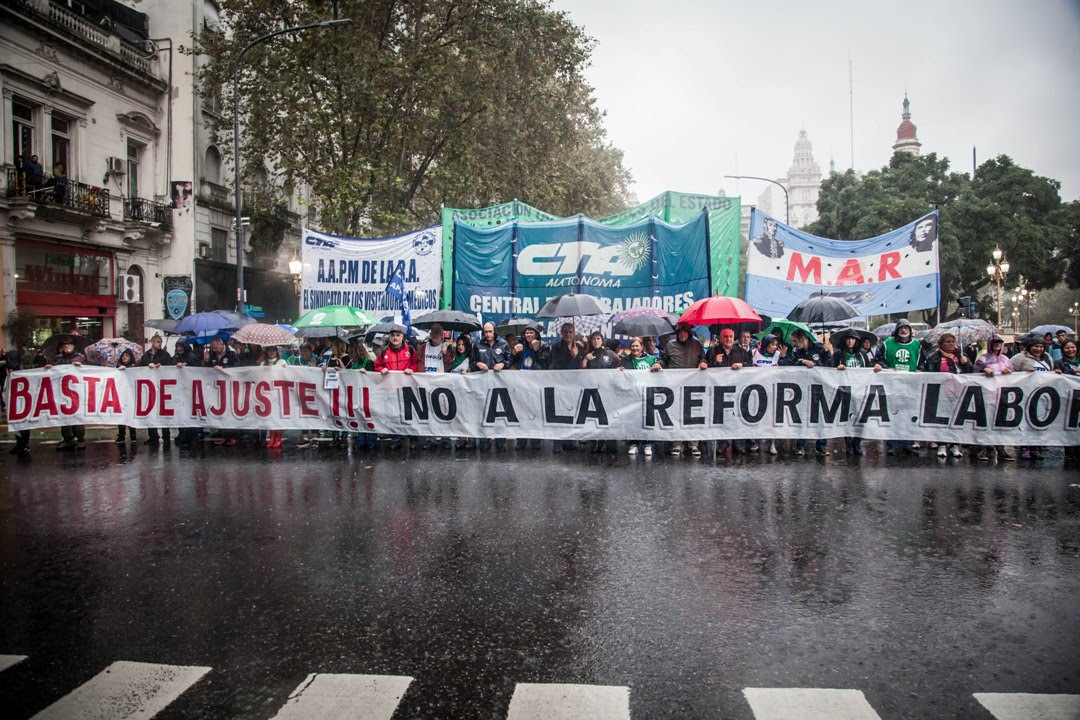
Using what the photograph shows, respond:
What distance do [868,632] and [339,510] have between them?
490cm

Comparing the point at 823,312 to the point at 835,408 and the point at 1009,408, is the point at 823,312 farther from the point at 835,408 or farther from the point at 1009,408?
the point at 1009,408

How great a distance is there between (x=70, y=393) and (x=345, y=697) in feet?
35.8

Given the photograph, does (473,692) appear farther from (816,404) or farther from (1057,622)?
(816,404)

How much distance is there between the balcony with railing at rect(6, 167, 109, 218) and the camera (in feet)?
65.3

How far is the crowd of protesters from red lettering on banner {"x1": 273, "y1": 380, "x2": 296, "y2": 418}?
0.38 metres

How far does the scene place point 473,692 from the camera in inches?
134

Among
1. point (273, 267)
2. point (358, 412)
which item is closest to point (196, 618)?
point (358, 412)

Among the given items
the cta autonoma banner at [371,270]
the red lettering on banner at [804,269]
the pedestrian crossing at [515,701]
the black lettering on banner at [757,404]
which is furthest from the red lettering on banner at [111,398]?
the red lettering on banner at [804,269]

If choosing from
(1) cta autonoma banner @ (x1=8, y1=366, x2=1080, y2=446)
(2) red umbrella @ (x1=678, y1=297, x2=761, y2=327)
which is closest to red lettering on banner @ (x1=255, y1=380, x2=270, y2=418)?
(1) cta autonoma banner @ (x1=8, y1=366, x2=1080, y2=446)

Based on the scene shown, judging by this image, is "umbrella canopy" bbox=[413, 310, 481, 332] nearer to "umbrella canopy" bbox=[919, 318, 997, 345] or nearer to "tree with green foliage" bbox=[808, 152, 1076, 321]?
"umbrella canopy" bbox=[919, 318, 997, 345]

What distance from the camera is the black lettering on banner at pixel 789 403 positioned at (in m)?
10.2

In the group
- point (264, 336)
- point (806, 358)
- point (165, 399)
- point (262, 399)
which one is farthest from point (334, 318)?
point (806, 358)

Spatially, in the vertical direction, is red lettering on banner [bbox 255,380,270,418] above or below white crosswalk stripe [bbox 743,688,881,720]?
above

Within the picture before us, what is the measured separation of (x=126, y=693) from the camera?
3.42 m
